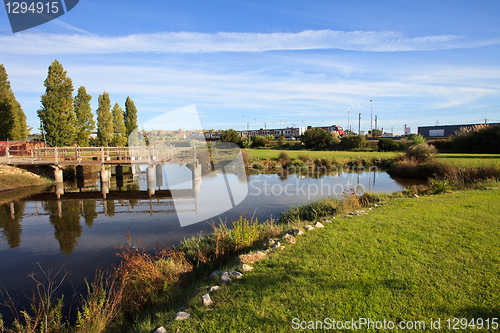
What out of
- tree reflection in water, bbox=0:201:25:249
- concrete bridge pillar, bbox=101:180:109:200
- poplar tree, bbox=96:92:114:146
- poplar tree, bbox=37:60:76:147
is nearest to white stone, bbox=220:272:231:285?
tree reflection in water, bbox=0:201:25:249

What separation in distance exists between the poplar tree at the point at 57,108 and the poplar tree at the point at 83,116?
6.15m

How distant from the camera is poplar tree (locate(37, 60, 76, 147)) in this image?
86.6 ft

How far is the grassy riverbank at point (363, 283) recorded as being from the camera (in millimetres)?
3068

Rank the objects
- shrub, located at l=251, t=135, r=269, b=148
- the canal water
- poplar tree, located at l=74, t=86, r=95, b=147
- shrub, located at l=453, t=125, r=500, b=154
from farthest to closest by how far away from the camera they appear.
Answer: shrub, located at l=251, t=135, r=269, b=148, poplar tree, located at l=74, t=86, r=95, b=147, shrub, located at l=453, t=125, r=500, b=154, the canal water

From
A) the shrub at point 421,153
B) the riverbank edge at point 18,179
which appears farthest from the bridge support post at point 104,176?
the shrub at point 421,153

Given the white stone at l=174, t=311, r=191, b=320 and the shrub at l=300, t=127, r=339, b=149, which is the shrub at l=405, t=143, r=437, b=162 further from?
the shrub at l=300, t=127, r=339, b=149

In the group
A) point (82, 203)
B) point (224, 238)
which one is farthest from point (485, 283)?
point (82, 203)

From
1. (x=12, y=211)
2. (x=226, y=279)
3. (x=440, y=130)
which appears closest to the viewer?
(x=226, y=279)

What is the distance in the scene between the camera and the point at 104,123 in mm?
38781

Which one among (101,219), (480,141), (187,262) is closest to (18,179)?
(101,219)

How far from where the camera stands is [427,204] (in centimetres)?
823

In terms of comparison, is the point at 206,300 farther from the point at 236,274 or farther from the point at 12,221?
the point at 12,221

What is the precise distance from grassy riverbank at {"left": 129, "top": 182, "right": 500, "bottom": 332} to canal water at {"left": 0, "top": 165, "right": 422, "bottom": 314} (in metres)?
3.03

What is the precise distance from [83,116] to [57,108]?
8.63m
